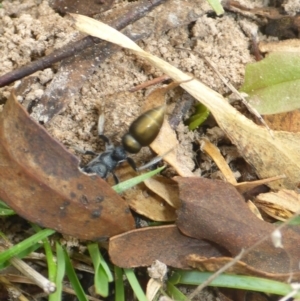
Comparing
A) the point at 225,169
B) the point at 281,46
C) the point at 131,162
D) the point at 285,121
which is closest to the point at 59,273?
the point at 131,162

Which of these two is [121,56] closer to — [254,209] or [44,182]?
[44,182]

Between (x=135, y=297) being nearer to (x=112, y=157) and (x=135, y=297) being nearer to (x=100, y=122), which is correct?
(x=112, y=157)

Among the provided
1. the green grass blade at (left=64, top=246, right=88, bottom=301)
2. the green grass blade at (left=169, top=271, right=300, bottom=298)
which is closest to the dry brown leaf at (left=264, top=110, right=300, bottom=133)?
the green grass blade at (left=169, top=271, right=300, bottom=298)

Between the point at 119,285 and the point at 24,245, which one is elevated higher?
the point at 24,245

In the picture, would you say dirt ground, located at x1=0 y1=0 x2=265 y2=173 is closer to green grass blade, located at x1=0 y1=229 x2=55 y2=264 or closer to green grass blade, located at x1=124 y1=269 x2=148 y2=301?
green grass blade, located at x1=0 y1=229 x2=55 y2=264

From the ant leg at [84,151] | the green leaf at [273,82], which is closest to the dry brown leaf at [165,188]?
the ant leg at [84,151]

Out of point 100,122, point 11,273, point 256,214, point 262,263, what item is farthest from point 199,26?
point 11,273

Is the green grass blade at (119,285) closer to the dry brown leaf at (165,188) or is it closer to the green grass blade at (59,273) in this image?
the green grass blade at (59,273)
